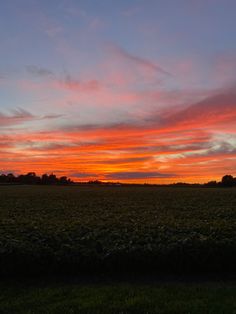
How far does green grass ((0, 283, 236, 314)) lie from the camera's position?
8.52m

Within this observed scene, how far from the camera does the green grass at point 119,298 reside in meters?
8.52

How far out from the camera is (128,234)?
14273 mm

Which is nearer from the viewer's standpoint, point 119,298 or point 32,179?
point 119,298

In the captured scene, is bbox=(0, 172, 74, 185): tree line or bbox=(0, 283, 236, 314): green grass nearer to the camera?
bbox=(0, 283, 236, 314): green grass

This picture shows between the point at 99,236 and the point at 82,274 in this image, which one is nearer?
the point at 82,274

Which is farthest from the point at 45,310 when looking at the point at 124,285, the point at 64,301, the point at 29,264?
the point at 29,264

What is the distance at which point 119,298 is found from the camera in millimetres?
9281

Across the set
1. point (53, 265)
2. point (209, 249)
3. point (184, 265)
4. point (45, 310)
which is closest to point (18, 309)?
point (45, 310)

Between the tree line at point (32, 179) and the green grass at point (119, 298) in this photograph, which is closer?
the green grass at point (119, 298)

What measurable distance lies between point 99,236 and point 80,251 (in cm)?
211

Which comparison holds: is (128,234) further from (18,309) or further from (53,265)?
(18,309)

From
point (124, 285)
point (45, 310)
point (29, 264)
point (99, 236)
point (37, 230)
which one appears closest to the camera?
point (45, 310)

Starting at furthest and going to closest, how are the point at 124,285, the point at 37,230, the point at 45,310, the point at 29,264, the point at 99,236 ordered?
the point at 37,230
the point at 99,236
the point at 29,264
the point at 124,285
the point at 45,310

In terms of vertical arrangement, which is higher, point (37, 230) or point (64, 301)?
point (37, 230)
